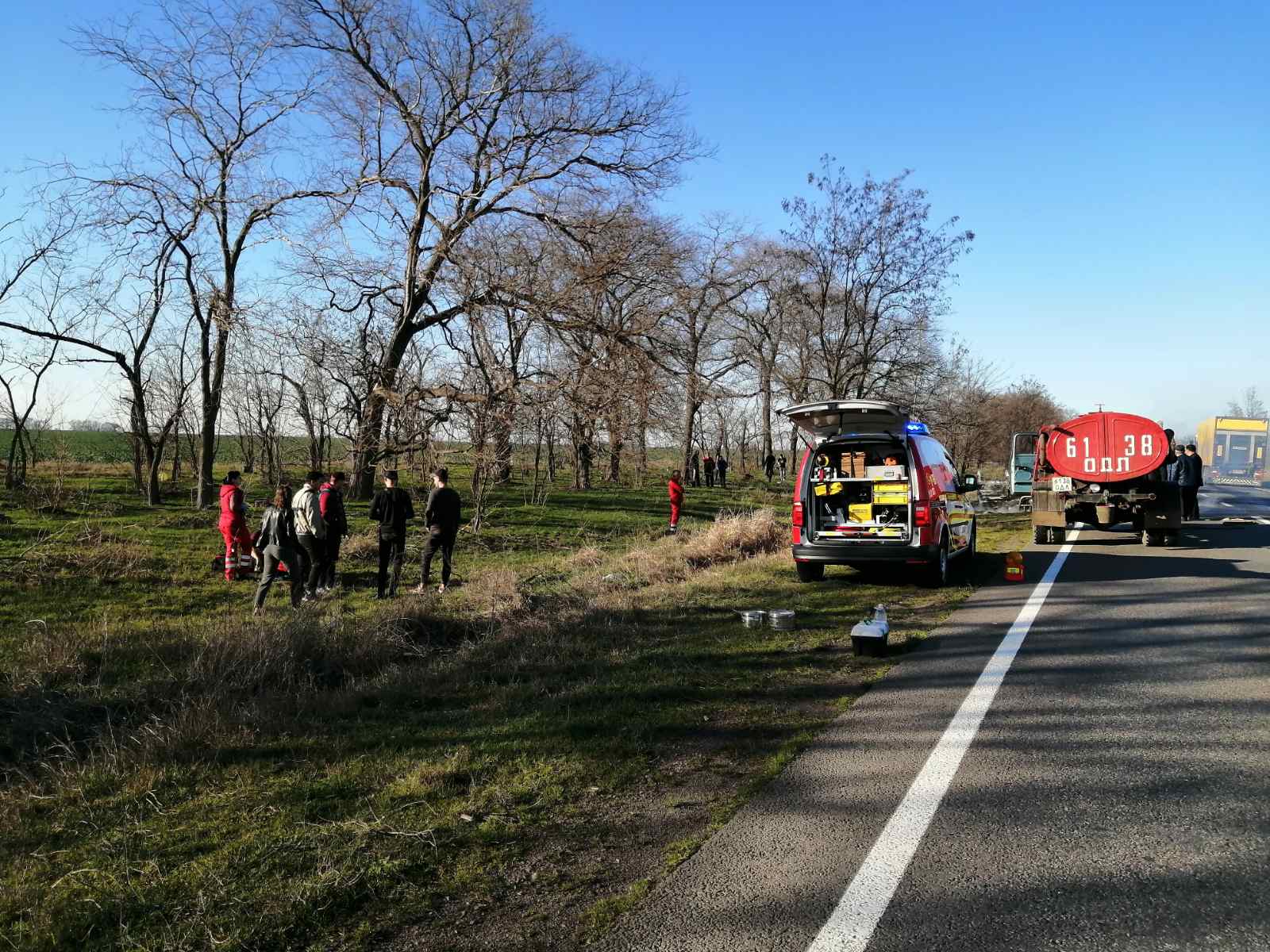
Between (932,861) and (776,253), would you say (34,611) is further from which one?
(776,253)

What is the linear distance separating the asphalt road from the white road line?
43 millimetres

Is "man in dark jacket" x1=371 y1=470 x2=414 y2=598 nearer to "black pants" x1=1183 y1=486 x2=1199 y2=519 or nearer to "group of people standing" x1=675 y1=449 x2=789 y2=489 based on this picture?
"black pants" x1=1183 y1=486 x2=1199 y2=519

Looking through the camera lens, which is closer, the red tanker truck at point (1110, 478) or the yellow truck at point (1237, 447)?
the red tanker truck at point (1110, 478)

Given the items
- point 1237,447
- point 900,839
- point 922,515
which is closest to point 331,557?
point 922,515

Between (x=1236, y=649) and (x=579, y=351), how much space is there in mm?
13739

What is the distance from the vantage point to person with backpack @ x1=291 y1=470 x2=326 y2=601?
37.5 feet

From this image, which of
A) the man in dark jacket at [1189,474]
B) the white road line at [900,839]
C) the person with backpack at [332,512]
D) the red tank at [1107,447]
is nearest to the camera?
the white road line at [900,839]

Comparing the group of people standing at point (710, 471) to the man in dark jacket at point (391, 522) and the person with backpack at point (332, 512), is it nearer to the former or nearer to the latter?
the man in dark jacket at point (391, 522)

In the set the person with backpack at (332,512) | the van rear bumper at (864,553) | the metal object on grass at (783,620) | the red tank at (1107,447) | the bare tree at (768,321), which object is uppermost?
the bare tree at (768,321)

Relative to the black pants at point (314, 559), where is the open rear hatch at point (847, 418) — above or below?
above

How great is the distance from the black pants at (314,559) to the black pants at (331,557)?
0.19 meters

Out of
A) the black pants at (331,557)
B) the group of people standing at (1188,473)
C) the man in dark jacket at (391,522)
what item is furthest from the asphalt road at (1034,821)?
the group of people standing at (1188,473)

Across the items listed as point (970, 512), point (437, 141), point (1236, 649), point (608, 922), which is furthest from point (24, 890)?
point (437, 141)

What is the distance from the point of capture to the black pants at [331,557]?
1227 centimetres
